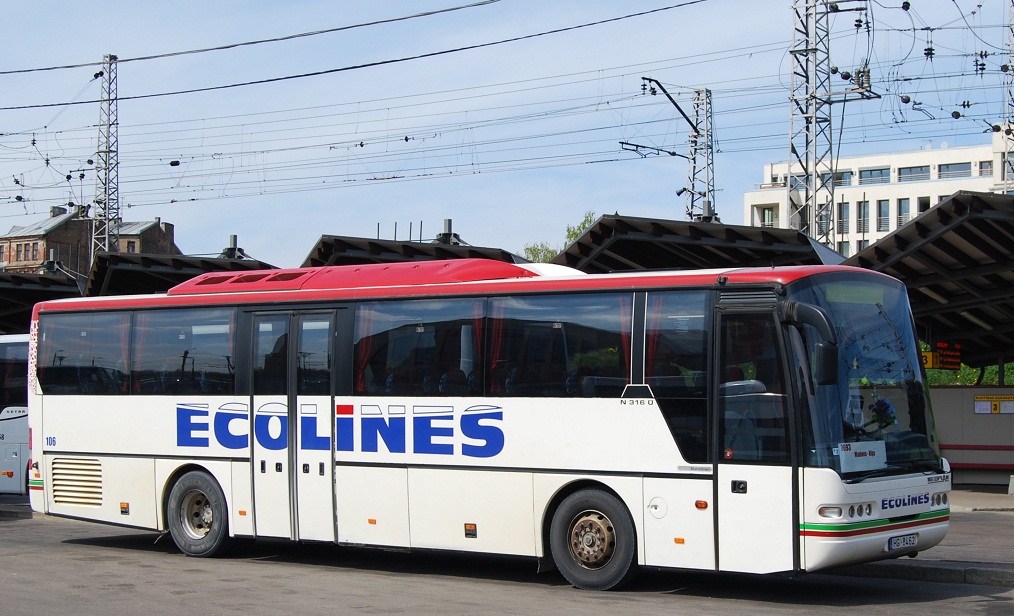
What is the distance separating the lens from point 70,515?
1526cm

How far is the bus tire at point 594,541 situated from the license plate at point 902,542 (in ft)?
7.21

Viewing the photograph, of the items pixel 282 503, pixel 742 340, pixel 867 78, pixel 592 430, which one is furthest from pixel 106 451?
pixel 867 78

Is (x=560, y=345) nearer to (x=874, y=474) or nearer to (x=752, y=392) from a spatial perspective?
(x=752, y=392)

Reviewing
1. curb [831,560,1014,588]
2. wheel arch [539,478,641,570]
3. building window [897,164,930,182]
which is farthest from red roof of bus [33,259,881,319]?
building window [897,164,930,182]

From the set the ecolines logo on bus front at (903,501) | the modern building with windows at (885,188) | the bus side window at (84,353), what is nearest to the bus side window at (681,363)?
the ecolines logo on bus front at (903,501)

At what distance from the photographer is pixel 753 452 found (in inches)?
406

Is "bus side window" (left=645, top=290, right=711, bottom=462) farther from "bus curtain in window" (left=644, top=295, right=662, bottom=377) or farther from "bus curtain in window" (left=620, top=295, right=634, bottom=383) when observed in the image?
"bus curtain in window" (left=620, top=295, right=634, bottom=383)

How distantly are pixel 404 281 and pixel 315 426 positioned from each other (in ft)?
6.13

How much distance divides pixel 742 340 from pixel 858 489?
1.57m

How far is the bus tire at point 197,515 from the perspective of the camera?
1409 cm

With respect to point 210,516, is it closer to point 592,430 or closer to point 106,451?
point 106,451

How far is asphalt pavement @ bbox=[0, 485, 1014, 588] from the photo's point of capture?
11.5 meters

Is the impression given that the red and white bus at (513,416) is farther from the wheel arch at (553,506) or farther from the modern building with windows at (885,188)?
the modern building with windows at (885,188)

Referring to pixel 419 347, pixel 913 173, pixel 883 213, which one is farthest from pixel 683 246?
pixel 913 173
